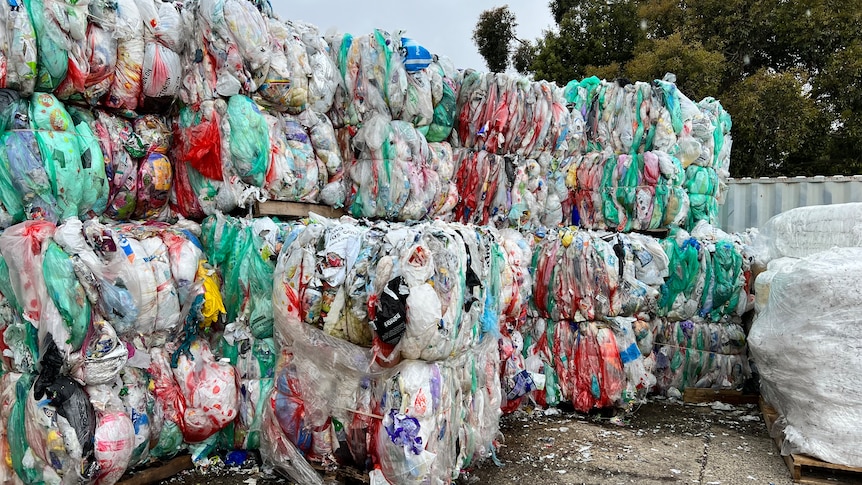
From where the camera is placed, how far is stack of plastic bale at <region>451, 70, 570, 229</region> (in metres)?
6.02

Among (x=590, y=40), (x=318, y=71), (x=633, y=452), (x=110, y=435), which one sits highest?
(x=590, y=40)

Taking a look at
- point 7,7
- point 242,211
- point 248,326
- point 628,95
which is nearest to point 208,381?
point 248,326

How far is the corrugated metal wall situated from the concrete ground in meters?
3.94

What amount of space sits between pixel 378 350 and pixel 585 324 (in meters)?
2.71

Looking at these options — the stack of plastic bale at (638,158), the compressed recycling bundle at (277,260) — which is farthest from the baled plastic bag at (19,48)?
the stack of plastic bale at (638,158)

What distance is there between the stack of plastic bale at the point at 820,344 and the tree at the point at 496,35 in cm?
1459

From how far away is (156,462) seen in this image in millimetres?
4031

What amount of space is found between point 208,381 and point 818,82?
13.7m

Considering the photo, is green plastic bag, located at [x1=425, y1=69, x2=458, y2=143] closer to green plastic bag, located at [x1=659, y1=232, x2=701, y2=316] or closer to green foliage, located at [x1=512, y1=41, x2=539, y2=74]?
green plastic bag, located at [x1=659, y1=232, x2=701, y2=316]

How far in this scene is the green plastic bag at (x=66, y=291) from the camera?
339cm

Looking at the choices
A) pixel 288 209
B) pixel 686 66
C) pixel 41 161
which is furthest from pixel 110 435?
pixel 686 66

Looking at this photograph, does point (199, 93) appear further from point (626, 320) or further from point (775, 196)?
point (775, 196)

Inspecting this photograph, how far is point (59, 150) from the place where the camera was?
3.69 m

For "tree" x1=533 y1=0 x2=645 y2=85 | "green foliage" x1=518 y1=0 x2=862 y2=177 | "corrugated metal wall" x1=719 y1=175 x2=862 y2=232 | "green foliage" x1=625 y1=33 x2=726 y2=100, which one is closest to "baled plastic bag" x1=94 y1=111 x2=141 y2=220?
"corrugated metal wall" x1=719 y1=175 x2=862 y2=232
